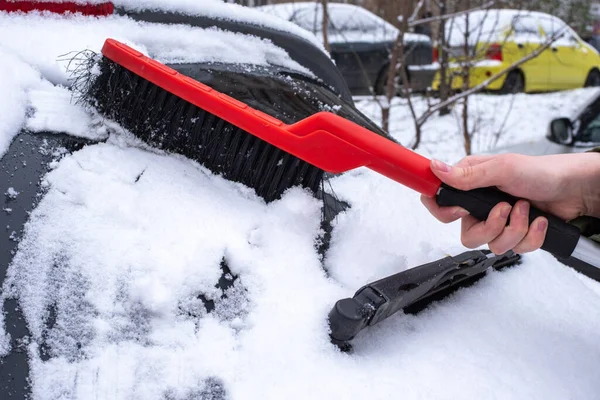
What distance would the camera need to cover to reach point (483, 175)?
1.25 metres

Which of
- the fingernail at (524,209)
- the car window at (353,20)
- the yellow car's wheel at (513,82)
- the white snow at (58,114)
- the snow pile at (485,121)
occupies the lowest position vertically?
the snow pile at (485,121)

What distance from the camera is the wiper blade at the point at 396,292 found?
1.01 meters

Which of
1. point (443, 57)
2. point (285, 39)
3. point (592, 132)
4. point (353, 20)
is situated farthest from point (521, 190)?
point (353, 20)

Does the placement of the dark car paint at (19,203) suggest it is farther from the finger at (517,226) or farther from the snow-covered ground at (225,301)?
the finger at (517,226)

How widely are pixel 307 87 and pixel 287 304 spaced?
3.14 ft

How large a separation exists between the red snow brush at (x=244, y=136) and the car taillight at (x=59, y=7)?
5.9 inches

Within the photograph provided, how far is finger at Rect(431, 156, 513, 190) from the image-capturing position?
1.23m

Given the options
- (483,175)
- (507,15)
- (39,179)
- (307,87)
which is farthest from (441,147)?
(39,179)

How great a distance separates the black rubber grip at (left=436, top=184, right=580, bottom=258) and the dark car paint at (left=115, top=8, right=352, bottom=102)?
945 millimetres

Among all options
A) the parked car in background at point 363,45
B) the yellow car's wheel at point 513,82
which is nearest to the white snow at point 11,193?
the parked car in background at point 363,45

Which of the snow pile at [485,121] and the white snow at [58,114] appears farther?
the snow pile at [485,121]

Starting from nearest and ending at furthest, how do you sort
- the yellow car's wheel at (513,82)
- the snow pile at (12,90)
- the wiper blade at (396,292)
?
1. the wiper blade at (396,292)
2. the snow pile at (12,90)
3. the yellow car's wheel at (513,82)

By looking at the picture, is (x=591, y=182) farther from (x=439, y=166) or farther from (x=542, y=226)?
(x=439, y=166)

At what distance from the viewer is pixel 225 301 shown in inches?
42.1
